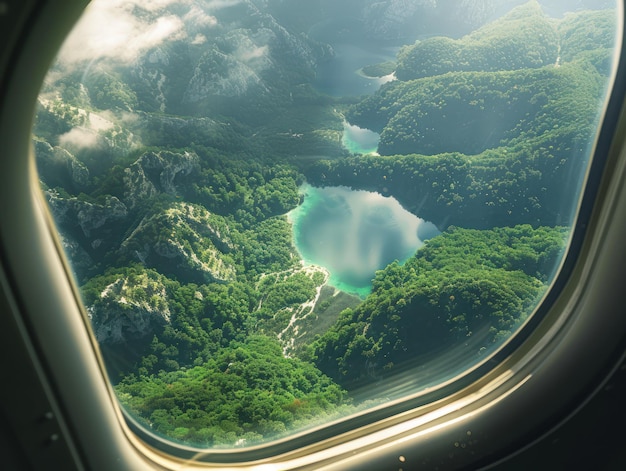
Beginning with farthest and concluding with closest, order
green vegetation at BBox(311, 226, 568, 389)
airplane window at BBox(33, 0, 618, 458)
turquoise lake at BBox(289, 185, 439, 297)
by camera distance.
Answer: turquoise lake at BBox(289, 185, 439, 297), airplane window at BBox(33, 0, 618, 458), green vegetation at BBox(311, 226, 568, 389)

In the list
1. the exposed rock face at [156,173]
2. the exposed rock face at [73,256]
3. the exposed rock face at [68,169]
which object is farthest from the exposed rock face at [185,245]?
the exposed rock face at [73,256]

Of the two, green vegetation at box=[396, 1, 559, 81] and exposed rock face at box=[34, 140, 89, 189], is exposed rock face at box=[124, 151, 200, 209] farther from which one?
green vegetation at box=[396, 1, 559, 81]

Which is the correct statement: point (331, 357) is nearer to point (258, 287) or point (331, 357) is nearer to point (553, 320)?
point (258, 287)

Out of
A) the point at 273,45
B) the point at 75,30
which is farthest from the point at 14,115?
the point at 273,45

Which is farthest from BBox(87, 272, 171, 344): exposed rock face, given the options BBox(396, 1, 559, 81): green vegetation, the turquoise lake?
BBox(396, 1, 559, 81): green vegetation

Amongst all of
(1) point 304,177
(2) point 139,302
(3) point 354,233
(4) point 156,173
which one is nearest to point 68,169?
(4) point 156,173

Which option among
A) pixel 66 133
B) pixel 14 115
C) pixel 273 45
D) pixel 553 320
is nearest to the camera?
pixel 14 115
